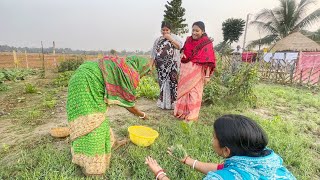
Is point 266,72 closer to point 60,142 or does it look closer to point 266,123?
point 266,123

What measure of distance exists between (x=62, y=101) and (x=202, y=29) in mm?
3688

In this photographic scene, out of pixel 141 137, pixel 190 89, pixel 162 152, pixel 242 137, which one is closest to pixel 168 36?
pixel 190 89

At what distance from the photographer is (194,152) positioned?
323cm

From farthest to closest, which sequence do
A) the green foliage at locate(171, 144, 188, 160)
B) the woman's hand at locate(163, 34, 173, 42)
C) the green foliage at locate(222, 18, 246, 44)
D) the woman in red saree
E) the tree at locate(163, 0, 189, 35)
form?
the green foliage at locate(222, 18, 246, 44) → the tree at locate(163, 0, 189, 35) → the woman's hand at locate(163, 34, 173, 42) → the woman in red saree → the green foliage at locate(171, 144, 188, 160)

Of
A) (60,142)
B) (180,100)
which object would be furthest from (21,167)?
(180,100)

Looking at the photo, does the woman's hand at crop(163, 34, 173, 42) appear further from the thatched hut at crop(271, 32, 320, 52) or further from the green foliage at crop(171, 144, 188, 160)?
the thatched hut at crop(271, 32, 320, 52)

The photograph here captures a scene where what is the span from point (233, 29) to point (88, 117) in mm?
34550

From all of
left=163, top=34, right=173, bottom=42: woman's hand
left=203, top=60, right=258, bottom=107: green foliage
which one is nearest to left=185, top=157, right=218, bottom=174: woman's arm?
left=163, top=34, right=173, bottom=42: woman's hand

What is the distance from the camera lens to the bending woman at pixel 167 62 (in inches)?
189

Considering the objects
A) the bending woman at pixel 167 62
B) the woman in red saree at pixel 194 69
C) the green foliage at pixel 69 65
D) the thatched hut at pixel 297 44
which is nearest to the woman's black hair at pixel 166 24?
the bending woman at pixel 167 62

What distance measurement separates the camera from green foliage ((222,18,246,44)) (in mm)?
34031

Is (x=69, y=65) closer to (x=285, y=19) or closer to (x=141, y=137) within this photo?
(x=141, y=137)

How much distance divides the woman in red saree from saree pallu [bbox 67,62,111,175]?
2.29 metres

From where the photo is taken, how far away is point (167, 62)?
504cm
